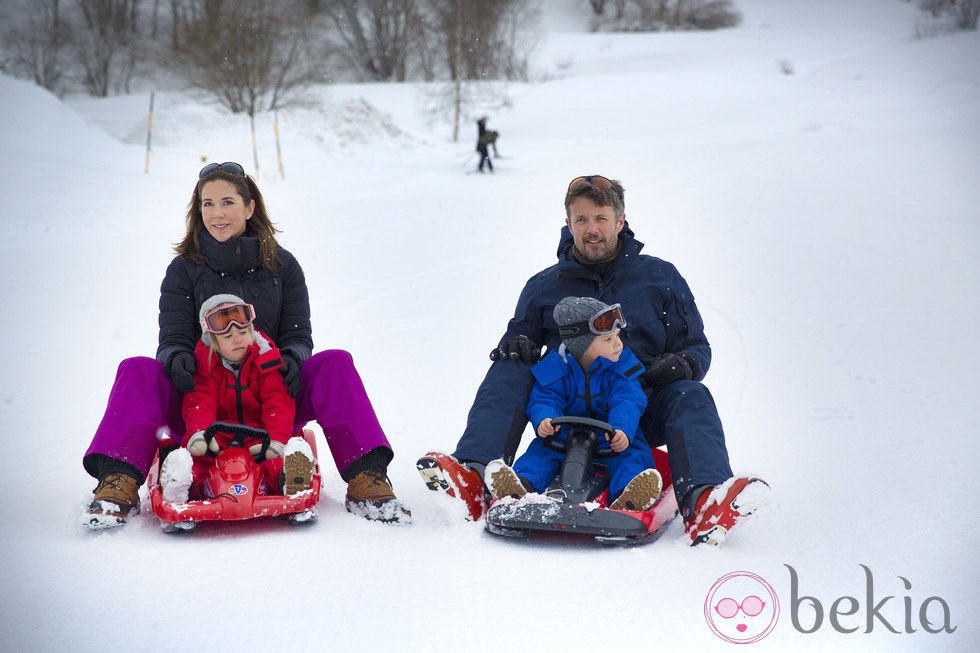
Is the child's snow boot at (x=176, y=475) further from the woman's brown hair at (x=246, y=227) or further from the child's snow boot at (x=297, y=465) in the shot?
the woman's brown hair at (x=246, y=227)

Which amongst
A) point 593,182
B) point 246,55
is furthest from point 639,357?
point 246,55

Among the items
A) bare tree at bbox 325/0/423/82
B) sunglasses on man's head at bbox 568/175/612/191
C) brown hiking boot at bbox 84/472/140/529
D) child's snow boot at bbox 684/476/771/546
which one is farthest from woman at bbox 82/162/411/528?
bare tree at bbox 325/0/423/82

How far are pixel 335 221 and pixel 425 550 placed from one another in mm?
6917

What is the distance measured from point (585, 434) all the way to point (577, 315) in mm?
384

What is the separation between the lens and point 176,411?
9.51ft

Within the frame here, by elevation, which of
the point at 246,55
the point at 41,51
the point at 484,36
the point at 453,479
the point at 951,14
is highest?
the point at 951,14

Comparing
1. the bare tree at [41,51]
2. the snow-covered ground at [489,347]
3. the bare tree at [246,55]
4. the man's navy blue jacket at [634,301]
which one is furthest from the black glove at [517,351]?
the bare tree at [41,51]

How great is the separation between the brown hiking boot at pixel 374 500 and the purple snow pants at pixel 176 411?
0.24 feet

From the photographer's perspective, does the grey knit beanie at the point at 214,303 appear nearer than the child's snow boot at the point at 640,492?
No

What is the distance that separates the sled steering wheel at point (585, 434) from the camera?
281 centimetres

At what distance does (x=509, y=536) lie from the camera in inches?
105

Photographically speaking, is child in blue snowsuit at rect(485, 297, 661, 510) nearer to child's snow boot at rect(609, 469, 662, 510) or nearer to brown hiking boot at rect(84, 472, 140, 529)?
child's snow boot at rect(609, 469, 662, 510)

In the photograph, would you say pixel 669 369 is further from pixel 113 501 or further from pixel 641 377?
pixel 113 501

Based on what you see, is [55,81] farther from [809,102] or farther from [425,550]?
[425,550]
